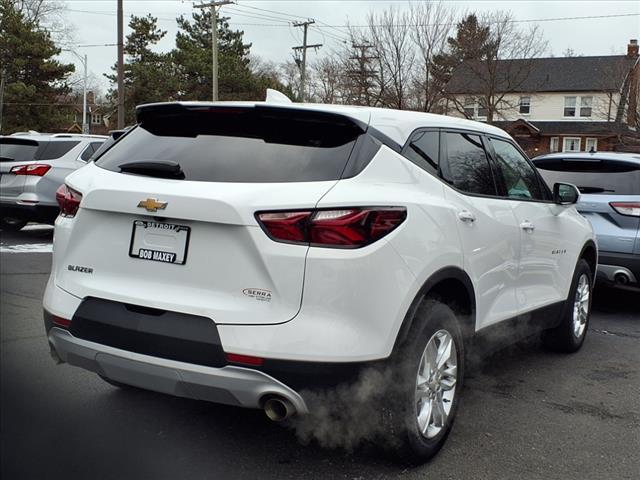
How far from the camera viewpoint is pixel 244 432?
140 inches

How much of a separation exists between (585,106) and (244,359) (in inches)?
2047

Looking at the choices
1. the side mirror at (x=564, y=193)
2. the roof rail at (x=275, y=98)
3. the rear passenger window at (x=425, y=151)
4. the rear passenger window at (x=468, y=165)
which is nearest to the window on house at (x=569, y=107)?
the side mirror at (x=564, y=193)

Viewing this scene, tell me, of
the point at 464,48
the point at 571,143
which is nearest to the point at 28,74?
the point at 464,48

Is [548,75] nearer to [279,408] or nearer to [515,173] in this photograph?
[515,173]

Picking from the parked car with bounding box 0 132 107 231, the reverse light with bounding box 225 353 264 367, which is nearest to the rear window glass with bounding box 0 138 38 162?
the parked car with bounding box 0 132 107 231

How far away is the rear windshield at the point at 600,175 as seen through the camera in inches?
261

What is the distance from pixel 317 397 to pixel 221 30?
5281 centimetres

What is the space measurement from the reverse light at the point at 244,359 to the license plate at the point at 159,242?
1.51ft

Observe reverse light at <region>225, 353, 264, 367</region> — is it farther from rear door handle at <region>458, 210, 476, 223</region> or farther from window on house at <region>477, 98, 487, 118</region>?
window on house at <region>477, 98, 487, 118</region>

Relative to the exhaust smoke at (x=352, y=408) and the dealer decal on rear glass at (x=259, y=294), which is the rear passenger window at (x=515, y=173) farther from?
the dealer decal on rear glass at (x=259, y=294)

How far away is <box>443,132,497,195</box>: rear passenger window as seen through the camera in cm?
372

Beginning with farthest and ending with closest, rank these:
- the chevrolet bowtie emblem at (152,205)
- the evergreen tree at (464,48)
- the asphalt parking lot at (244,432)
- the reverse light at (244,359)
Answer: the evergreen tree at (464,48)
the chevrolet bowtie emblem at (152,205)
the reverse light at (244,359)
the asphalt parking lot at (244,432)

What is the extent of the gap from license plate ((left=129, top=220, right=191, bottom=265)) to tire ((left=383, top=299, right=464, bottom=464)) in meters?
1.06

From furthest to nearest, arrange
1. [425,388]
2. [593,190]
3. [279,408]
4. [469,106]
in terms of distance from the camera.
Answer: [469,106], [593,190], [425,388], [279,408]
